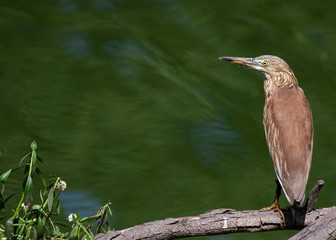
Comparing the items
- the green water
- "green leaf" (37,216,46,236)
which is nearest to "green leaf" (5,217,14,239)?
"green leaf" (37,216,46,236)

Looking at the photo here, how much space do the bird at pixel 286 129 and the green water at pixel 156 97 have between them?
1875mm

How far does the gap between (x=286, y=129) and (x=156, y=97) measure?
3.31 metres

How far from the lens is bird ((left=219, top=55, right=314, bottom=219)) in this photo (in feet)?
10.8

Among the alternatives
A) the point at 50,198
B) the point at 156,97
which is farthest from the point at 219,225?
the point at 156,97

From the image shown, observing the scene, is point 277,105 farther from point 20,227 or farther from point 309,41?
point 309,41

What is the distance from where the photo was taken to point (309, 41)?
7.48 metres

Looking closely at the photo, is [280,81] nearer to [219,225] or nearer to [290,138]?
[290,138]

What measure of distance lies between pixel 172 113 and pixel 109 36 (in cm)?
128

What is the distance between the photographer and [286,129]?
3.59 meters

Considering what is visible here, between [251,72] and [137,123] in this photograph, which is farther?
[251,72]

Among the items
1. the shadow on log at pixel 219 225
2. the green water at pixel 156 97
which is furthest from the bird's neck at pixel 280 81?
the green water at pixel 156 97

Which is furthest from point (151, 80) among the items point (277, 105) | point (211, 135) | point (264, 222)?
point (264, 222)

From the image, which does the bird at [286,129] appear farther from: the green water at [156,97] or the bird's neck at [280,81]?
the green water at [156,97]

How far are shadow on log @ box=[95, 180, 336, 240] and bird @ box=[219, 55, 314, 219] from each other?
0.35 ft
